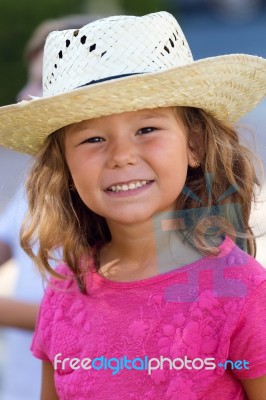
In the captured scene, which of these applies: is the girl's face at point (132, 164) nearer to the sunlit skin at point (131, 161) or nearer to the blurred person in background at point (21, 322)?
the sunlit skin at point (131, 161)

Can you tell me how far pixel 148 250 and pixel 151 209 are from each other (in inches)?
5.7

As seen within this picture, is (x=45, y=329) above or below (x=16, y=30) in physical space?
above

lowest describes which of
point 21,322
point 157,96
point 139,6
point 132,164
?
point 139,6

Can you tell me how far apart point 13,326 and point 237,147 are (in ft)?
3.44

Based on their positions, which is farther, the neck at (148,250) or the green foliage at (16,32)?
the green foliage at (16,32)

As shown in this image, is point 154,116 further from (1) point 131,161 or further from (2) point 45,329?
(2) point 45,329

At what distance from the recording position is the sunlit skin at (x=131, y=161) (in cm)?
191

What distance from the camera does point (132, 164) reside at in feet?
6.25

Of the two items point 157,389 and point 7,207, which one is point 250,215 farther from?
point 7,207

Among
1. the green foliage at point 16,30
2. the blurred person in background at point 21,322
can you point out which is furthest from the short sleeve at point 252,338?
the green foliage at point 16,30

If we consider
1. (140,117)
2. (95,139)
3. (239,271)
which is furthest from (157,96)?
(239,271)

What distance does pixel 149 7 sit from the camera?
36.2ft

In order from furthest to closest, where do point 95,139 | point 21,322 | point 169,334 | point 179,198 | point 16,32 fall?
1. point 16,32
2. point 21,322
3. point 179,198
4. point 95,139
5. point 169,334

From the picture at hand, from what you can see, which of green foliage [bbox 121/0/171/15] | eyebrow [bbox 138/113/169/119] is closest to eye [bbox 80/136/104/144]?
eyebrow [bbox 138/113/169/119]
